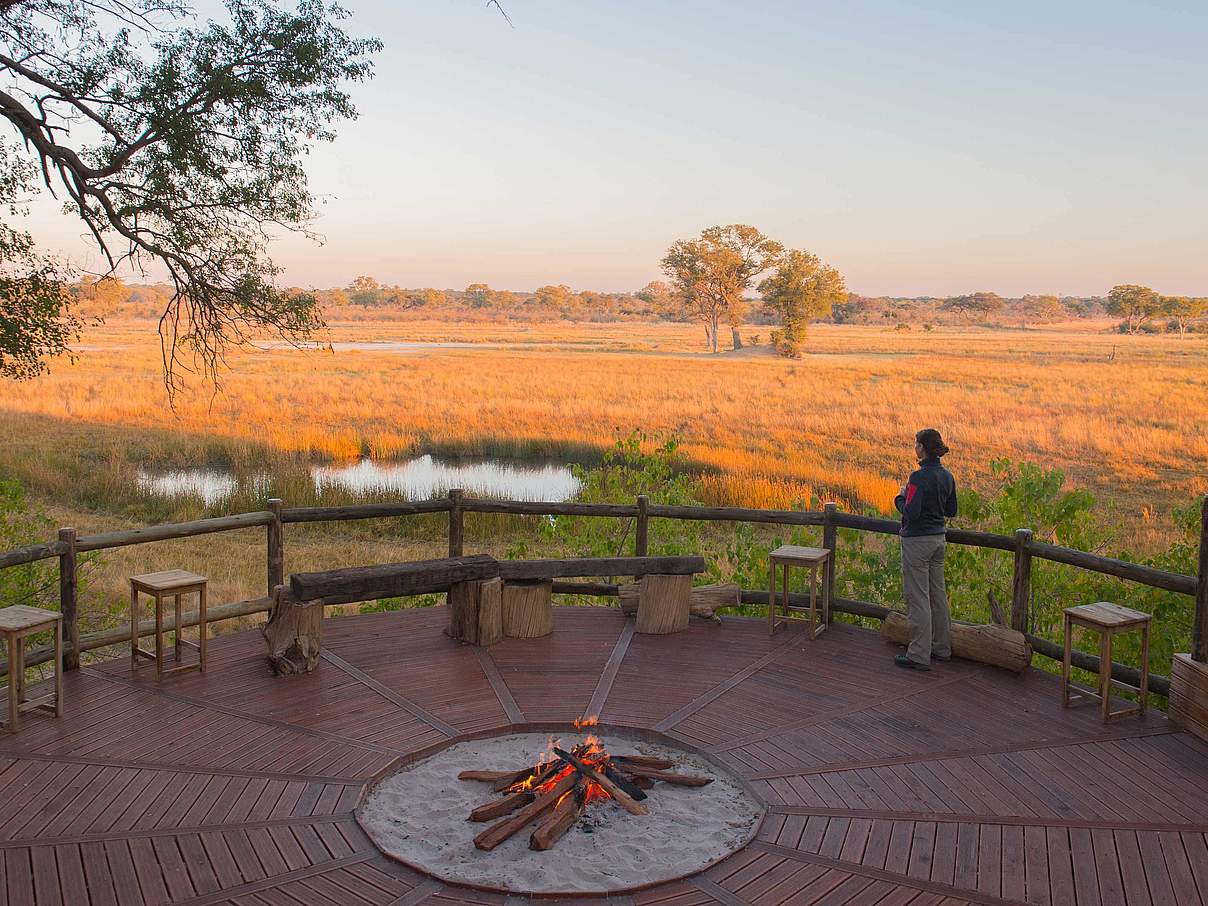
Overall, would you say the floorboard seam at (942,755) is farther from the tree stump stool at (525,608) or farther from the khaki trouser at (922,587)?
the tree stump stool at (525,608)

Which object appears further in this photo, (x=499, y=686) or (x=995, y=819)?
(x=499, y=686)

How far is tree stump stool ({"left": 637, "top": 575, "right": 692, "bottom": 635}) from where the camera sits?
24.7ft

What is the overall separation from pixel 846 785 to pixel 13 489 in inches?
308

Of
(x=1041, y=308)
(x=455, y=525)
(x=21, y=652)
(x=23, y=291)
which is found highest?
(x=1041, y=308)

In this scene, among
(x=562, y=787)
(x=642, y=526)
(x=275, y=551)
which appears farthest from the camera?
(x=642, y=526)

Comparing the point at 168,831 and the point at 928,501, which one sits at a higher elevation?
the point at 928,501

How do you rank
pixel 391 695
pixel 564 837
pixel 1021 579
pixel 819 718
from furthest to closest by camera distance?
pixel 1021 579 → pixel 391 695 → pixel 819 718 → pixel 564 837

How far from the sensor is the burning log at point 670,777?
188 inches

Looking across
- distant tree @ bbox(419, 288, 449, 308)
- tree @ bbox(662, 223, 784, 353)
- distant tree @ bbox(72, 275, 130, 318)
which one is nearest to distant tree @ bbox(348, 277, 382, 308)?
distant tree @ bbox(419, 288, 449, 308)

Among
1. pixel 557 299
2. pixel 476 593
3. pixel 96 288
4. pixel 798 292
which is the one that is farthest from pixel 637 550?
pixel 557 299

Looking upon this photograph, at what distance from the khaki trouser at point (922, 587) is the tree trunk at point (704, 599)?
5.31ft

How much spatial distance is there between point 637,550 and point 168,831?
483cm

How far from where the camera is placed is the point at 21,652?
5.41 meters

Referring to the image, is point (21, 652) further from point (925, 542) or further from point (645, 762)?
point (925, 542)
